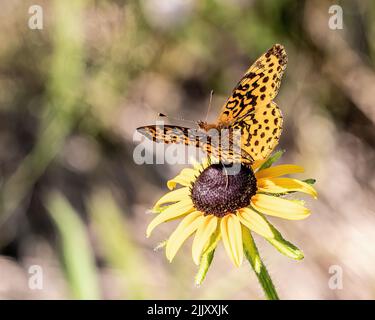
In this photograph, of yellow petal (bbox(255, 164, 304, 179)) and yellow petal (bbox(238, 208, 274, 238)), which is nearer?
yellow petal (bbox(238, 208, 274, 238))

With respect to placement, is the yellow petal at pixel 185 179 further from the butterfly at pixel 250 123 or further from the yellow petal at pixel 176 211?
the butterfly at pixel 250 123

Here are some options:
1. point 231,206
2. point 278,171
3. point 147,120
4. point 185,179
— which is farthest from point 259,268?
point 147,120

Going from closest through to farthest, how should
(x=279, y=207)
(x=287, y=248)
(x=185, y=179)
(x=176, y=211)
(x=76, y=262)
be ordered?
1. (x=287, y=248)
2. (x=279, y=207)
3. (x=176, y=211)
4. (x=185, y=179)
5. (x=76, y=262)

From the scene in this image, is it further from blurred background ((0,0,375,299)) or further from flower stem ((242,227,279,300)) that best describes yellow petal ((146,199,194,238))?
blurred background ((0,0,375,299))

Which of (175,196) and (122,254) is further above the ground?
(175,196)

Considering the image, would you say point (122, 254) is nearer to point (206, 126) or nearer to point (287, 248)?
point (206, 126)

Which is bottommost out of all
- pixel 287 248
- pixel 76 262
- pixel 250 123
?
pixel 76 262

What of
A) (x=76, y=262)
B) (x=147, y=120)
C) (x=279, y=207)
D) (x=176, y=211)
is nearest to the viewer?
(x=279, y=207)

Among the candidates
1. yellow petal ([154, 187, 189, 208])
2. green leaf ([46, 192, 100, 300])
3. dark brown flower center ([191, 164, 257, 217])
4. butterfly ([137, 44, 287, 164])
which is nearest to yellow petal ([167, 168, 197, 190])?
yellow petal ([154, 187, 189, 208])
